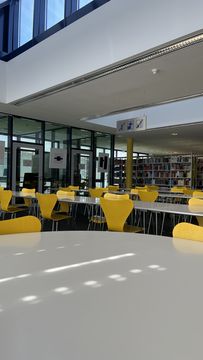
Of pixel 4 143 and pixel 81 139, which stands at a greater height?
pixel 81 139

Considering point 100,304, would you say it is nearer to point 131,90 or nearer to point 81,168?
point 131,90

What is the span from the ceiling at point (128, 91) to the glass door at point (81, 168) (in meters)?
1.86

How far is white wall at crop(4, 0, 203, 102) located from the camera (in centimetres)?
400

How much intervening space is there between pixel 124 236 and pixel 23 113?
27.1 ft

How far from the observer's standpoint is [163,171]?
13.5 metres

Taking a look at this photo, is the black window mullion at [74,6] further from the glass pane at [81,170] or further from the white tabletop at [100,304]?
the glass pane at [81,170]

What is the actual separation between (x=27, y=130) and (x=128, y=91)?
4.75m

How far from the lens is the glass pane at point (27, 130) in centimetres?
988

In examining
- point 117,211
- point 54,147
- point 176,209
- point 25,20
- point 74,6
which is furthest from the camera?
point 54,147

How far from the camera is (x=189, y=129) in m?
10.6

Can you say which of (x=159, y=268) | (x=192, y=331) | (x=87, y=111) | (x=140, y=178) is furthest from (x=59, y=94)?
(x=140, y=178)

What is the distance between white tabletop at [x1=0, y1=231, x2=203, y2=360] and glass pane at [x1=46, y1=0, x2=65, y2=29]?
5.96m

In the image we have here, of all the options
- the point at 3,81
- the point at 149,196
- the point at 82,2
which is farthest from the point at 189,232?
the point at 3,81

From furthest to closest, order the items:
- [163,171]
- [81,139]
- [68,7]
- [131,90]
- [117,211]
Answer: [163,171] < [81,139] < [131,90] < [68,7] < [117,211]
